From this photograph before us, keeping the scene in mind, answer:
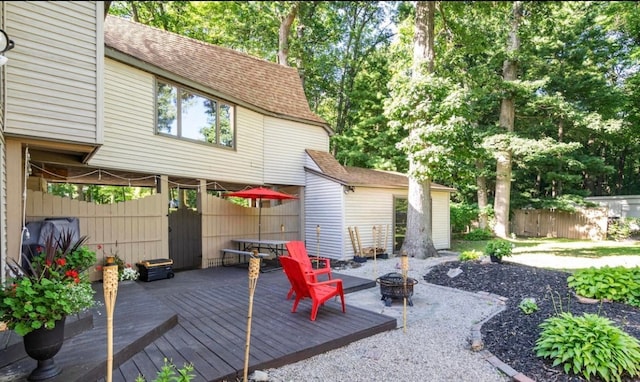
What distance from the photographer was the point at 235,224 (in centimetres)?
974

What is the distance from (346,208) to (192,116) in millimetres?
5132

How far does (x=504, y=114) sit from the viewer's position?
53.0ft

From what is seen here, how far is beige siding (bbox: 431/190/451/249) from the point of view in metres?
13.4

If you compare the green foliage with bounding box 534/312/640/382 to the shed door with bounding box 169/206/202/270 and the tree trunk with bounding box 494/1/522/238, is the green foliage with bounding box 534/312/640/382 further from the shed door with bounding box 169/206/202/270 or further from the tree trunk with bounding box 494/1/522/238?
the tree trunk with bounding box 494/1/522/238

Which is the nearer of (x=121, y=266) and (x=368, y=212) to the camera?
(x=121, y=266)

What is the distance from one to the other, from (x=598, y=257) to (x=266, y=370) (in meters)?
12.0

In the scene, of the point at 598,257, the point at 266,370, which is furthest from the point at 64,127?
the point at 598,257

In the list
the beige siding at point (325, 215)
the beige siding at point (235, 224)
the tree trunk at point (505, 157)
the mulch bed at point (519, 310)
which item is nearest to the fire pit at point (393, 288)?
the mulch bed at point (519, 310)

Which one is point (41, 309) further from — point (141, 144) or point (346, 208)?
point (346, 208)

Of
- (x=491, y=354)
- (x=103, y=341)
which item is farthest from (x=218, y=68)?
(x=491, y=354)

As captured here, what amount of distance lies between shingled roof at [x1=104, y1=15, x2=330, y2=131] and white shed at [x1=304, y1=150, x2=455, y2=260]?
7.23 ft

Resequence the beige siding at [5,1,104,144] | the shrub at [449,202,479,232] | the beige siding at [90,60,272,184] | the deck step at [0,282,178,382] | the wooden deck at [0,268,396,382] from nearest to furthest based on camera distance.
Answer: the deck step at [0,282,178,382] < the wooden deck at [0,268,396,382] < the beige siding at [5,1,104,144] < the beige siding at [90,60,272,184] < the shrub at [449,202,479,232]

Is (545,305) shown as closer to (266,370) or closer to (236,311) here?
(266,370)

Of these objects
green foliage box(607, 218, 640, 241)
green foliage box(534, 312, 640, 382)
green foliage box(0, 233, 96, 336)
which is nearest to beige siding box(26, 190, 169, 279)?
green foliage box(0, 233, 96, 336)
